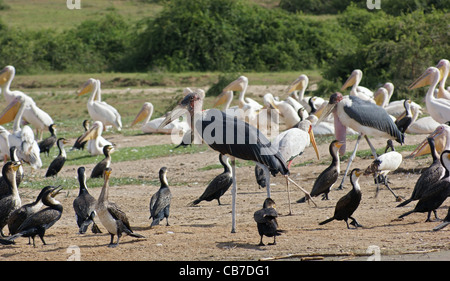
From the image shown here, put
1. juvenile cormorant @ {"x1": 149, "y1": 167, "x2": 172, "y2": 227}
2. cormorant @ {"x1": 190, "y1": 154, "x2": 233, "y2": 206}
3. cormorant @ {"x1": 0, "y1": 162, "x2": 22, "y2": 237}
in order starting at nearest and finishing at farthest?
cormorant @ {"x1": 0, "y1": 162, "x2": 22, "y2": 237}
juvenile cormorant @ {"x1": 149, "y1": 167, "x2": 172, "y2": 227}
cormorant @ {"x1": 190, "y1": 154, "x2": 233, "y2": 206}

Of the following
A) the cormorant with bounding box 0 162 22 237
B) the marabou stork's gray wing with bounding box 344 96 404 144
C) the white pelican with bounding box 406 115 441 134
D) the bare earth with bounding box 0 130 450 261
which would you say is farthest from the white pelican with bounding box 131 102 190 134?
the cormorant with bounding box 0 162 22 237

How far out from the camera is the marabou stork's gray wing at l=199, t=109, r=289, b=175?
6.78m

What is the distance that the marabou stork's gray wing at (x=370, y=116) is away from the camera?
9.16m

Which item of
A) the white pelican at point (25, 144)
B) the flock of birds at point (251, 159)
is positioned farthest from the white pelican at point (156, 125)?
the white pelican at point (25, 144)

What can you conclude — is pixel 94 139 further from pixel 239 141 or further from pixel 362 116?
pixel 239 141

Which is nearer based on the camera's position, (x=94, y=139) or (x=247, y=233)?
(x=247, y=233)

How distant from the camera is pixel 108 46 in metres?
27.0

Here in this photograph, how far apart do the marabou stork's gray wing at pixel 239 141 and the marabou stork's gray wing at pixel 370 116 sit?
8.46ft

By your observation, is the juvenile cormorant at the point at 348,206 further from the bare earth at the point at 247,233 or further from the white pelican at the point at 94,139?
the white pelican at the point at 94,139

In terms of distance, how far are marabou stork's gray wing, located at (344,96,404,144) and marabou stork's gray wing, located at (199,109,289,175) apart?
2.58m

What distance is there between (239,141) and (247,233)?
884 millimetres

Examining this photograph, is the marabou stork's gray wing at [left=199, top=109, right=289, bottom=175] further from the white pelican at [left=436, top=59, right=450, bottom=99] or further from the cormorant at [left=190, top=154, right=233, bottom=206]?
the white pelican at [left=436, top=59, right=450, bottom=99]

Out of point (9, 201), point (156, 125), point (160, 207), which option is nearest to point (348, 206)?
point (160, 207)

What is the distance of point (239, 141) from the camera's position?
6.83 m
